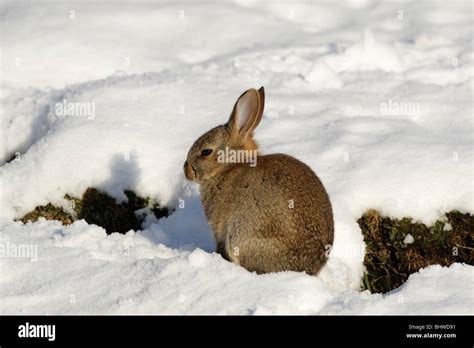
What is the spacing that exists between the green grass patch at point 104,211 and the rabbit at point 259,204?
4.27ft

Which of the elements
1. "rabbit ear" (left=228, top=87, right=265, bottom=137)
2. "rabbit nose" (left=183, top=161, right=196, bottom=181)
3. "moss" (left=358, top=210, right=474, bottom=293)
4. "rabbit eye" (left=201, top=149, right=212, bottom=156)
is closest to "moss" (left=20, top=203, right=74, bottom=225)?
"rabbit nose" (left=183, top=161, right=196, bottom=181)

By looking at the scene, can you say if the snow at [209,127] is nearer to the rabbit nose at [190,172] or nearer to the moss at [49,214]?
the moss at [49,214]

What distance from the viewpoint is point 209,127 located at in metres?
8.01

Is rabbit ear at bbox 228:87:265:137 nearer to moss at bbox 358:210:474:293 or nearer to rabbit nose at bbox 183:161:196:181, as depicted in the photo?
rabbit nose at bbox 183:161:196:181

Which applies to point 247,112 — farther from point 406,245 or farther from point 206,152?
point 406,245

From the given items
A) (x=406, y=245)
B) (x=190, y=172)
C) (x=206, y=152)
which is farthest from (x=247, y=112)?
(x=406, y=245)

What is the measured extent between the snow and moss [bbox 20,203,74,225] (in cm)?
8

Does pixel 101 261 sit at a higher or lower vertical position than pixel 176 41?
lower

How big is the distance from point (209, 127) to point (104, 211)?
4.49ft
